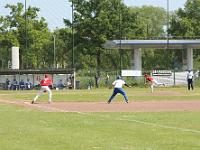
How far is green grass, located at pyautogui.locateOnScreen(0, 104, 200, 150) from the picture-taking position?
12.3 meters

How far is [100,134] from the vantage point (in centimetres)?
1482

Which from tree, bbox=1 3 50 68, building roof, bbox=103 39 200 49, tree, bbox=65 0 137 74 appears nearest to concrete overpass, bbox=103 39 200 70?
building roof, bbox=103 39 200 49

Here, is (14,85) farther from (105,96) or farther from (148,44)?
(105,96)

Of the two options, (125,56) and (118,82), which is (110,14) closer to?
(125,56)

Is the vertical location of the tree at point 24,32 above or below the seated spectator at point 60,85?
above

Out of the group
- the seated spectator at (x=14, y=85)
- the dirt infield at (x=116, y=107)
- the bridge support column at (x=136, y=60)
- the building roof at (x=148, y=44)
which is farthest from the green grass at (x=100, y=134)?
the bridge support column at (x=136, y=60)

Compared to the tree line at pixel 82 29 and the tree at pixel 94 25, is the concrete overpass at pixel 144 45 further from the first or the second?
the tree at pixel 94 25

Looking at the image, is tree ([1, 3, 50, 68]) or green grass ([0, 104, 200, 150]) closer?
green grass ([0, 104, 200, 150])

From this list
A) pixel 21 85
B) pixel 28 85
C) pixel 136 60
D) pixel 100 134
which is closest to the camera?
pixel 100 134

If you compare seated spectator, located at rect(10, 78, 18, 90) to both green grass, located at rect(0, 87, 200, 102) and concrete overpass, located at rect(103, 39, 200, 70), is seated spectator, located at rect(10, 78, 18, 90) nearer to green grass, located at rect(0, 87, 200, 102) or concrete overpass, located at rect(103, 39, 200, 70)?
concrete overpass, located at rect(103, 39, 200, 70)

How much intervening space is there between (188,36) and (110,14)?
13.9m

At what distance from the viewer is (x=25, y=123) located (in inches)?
722

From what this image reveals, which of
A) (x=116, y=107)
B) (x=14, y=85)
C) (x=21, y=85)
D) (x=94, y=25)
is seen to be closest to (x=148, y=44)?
(x=94, y=25)

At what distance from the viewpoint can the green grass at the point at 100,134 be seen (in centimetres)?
1228
